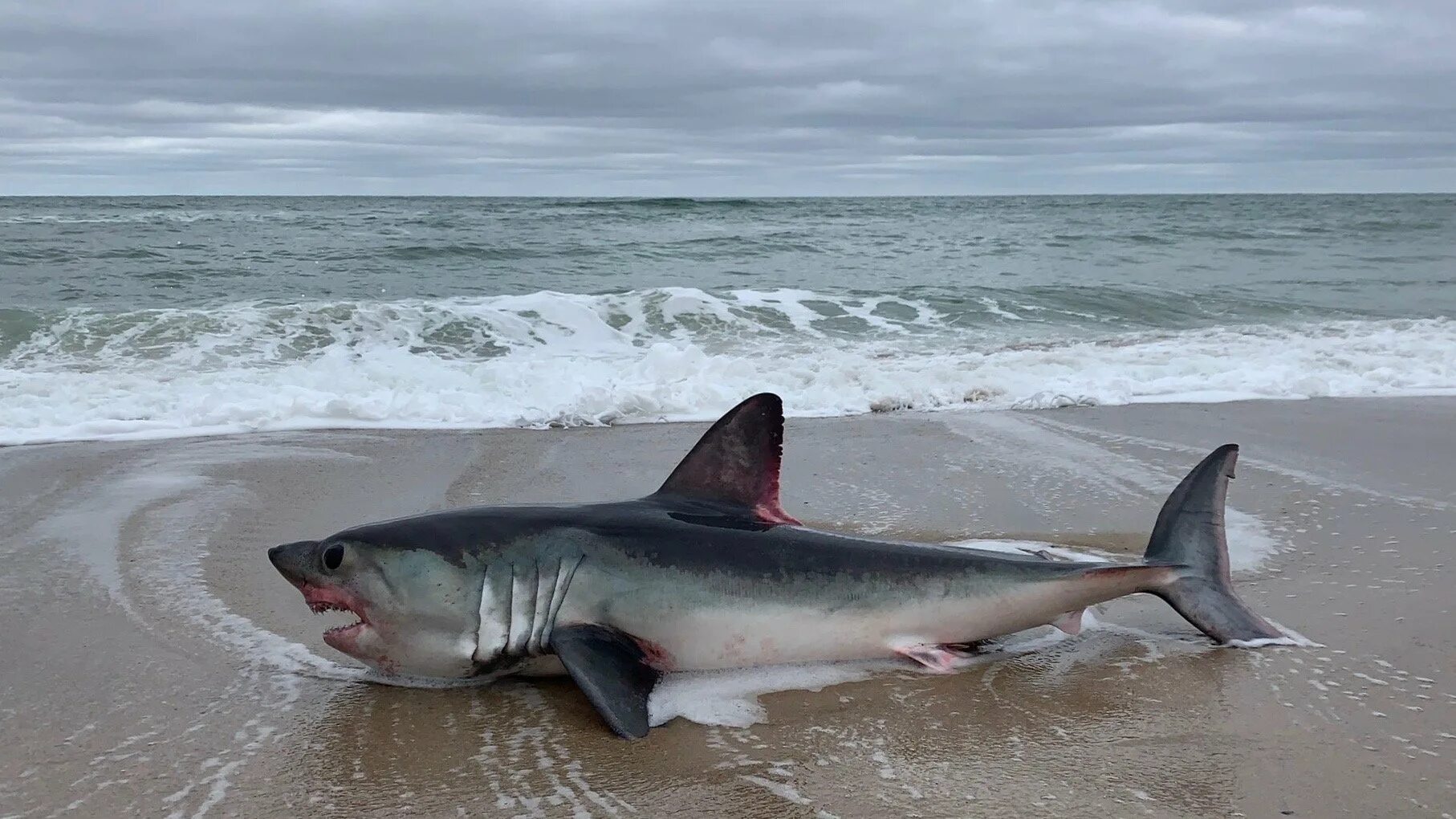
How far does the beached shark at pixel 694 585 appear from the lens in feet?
10.8

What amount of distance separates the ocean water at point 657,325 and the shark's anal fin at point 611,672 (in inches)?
209

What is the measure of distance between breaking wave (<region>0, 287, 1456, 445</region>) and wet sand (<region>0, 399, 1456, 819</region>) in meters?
2.69

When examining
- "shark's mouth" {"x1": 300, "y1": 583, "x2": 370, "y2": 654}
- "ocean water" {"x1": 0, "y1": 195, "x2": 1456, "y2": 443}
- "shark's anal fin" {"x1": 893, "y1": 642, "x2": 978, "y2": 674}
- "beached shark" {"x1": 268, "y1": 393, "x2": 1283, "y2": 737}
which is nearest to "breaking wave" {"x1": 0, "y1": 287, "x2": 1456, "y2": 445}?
"ocean water" {"x1": 0, "y1": 195, "x2": 1456, "y2": 443}

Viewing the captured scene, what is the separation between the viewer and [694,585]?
3414 mm

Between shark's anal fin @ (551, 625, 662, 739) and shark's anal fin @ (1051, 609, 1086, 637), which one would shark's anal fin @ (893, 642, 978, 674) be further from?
shark's anal fin @ (551, 625, 662, 739)

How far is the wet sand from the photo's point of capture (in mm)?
2822

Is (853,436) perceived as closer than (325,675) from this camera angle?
No

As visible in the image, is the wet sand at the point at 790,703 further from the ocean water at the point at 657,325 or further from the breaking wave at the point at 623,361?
the ocean water at the point at 657,325

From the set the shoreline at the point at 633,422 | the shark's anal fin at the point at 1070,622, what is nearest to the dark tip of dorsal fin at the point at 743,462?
the shark's anal fin at the point at 1070,622

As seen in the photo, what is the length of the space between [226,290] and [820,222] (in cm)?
2991

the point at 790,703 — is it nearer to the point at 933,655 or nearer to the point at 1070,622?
the point at 933,655

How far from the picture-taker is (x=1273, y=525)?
17.5 feet

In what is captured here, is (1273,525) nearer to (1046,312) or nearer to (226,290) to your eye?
(1046,312)

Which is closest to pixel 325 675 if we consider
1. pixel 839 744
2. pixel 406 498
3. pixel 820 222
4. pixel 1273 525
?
pixel 839 744
